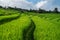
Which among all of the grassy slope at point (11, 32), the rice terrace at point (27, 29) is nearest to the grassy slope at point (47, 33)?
the rice terrace at point (27, 29)

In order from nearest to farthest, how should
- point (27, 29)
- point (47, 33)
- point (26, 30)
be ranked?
point (47, 33) < point (26, 30) < point (27, 29)

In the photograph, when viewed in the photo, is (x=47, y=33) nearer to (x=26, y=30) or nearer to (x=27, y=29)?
(x=26, y=30)

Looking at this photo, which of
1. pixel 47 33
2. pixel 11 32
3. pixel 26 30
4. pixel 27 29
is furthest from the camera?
pixel 27 29

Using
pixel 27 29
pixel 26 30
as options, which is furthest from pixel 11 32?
pixel 27 29

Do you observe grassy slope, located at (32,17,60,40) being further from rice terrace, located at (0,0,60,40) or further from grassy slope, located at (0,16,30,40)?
grassy slope, located at (0,16,30,40)

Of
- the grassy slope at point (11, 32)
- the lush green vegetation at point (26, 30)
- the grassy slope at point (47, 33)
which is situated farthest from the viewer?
the grassy slope at point (47, 33)

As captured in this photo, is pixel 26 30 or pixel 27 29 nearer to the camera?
pixel 26 30

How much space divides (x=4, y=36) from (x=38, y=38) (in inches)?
237

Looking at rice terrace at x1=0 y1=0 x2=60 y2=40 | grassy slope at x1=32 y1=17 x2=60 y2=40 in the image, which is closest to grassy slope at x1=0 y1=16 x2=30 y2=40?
rice terrace at x1=0 y1=0 x2=60 y2=40

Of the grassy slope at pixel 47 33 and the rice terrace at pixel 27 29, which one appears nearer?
the rice terrace at pixel 27 29

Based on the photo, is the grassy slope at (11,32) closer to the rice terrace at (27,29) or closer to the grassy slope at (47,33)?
the rice terrace at (27,29)

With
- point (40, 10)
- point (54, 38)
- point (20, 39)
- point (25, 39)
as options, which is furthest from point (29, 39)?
point (40, 10)

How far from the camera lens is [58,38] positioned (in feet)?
103

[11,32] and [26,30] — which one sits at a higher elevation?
[11,32]
